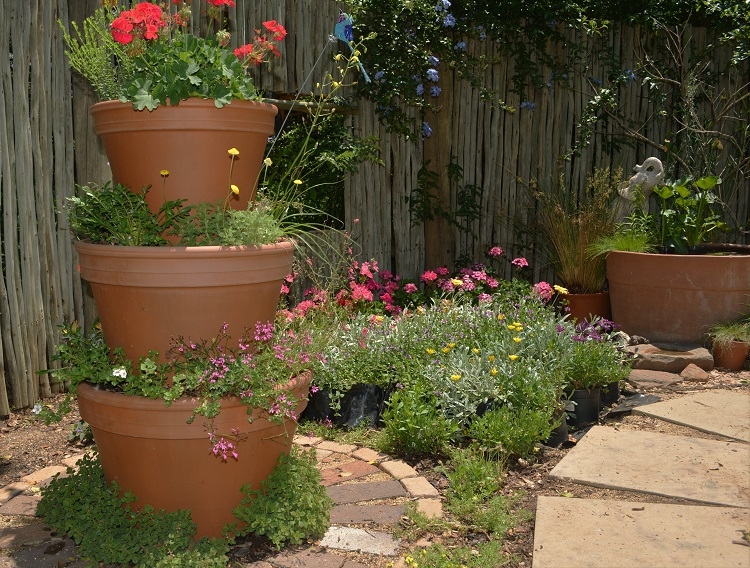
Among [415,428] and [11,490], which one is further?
[415,428]

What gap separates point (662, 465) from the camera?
3066 mm

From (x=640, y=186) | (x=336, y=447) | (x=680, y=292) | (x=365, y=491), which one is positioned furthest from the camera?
(x=640, y=186)

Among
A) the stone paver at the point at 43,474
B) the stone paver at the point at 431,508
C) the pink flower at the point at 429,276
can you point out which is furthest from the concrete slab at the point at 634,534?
the pink flower at the point at 429,276

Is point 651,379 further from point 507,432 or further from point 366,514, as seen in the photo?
point 366,514

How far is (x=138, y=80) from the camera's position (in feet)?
7.64

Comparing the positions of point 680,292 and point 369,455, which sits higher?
point 680,292

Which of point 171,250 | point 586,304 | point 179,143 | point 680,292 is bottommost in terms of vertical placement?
point 586,304

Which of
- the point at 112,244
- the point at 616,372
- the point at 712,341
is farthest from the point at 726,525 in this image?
the point at 712,341

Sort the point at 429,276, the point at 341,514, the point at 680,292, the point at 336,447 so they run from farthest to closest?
1. the point at 429,276
2. the point at 680,292
3. the point at 336,447
4. the point at 341,514

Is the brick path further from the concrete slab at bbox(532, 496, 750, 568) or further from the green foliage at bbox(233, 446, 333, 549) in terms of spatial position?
the concrete slab at bbox(532, 496, 750, 568)

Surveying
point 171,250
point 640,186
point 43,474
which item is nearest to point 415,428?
point 171,250

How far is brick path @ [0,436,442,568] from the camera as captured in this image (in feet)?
7.89

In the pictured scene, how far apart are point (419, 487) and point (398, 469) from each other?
19 cm

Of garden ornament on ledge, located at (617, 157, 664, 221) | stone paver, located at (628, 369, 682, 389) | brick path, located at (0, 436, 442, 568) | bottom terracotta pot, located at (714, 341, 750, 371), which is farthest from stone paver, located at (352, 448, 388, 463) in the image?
garden ornament on ledge, located at (617, 157, 664, 221)
